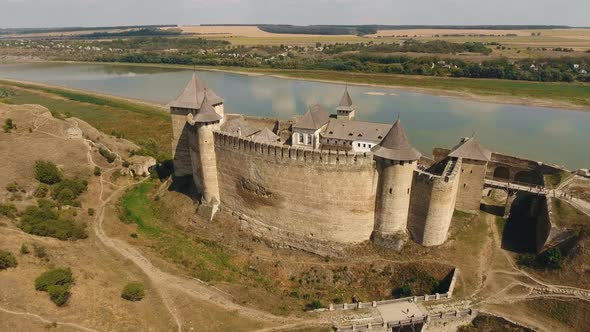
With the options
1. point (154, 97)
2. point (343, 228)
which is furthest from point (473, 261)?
point (154, 97)

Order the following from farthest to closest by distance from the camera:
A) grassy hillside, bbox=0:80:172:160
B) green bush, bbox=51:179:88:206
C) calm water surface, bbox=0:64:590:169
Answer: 1. grassy hillside, bbox=0:80:172:160
2. calm water surface, bbox=0:64:590:169
3. green bush, bbox=51:179:88:206

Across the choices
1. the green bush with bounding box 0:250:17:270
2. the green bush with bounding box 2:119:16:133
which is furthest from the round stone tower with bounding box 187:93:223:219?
the green bush with bounding box 2:119:16:133

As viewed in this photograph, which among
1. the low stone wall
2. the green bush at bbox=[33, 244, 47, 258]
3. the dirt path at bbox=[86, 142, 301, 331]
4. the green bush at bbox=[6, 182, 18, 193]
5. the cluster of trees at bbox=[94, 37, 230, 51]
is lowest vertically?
the dirt path at bbox=[86, 142, 301, 331]

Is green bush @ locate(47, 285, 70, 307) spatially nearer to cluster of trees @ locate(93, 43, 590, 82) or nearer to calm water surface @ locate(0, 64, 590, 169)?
calm water surface @ locate(0, 64, 590, 169)

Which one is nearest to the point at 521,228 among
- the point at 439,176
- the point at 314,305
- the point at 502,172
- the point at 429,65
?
the point at 502,172

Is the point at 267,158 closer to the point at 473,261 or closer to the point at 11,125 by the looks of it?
the point at 473,261

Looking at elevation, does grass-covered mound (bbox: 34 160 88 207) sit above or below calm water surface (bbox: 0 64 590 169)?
below

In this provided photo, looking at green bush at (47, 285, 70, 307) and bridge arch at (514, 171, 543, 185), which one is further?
bridge arch at (514, 171, 543, 185)
